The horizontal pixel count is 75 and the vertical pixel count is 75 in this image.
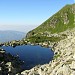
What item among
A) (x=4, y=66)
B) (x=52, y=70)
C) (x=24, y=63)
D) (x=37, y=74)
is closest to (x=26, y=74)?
(x=37, y=74)

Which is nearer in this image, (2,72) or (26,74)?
(26,74)

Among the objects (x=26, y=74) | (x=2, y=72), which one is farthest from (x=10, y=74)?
(x=26, y=74)

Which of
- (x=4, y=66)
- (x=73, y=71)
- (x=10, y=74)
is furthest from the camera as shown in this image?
(x=4, y=66)

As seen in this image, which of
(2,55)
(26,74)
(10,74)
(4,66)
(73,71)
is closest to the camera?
(73,71)

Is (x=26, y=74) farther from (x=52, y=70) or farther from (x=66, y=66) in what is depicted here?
(x=66, y=66)

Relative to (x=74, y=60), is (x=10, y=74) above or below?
below

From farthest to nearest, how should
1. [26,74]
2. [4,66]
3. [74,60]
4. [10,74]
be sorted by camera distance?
[4,66]
[10,74]
[26,74]
[74,60]

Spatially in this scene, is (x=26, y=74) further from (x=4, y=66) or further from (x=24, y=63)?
(x=24, y=63)

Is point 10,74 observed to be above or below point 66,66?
below

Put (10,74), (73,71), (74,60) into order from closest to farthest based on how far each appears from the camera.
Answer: (73,71) < (74,60) < (10,74)
